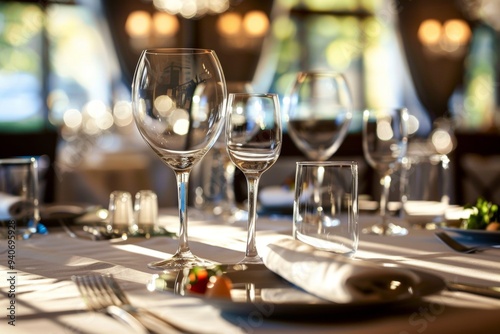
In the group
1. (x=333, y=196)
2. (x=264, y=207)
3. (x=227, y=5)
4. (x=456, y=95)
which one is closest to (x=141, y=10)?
(x=227, y=5)

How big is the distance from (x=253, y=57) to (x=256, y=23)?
511 mm

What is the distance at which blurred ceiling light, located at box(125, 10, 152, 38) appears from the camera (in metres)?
9.32

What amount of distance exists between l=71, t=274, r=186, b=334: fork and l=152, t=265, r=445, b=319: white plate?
41 mm

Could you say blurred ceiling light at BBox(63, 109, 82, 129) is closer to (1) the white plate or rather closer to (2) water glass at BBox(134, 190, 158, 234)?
(2) water glass at BBox(134, 190, 158, 234)

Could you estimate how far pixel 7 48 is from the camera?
8.75m

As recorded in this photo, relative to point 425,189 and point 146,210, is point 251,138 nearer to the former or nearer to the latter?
point 146,210

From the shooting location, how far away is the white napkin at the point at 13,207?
1493 mm

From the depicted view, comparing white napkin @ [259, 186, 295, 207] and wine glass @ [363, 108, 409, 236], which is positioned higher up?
wine glass @ [363, 108, 409, 236]

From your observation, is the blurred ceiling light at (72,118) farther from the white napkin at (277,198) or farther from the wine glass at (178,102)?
the wine glass at (178,102)

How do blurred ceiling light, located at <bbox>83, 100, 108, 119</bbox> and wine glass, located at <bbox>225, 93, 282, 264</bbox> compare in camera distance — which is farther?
blurred ceiling light, located at <bbox>83, 100, 108, 119</bbox>

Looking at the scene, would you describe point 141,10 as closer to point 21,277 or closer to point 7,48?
point 7,48

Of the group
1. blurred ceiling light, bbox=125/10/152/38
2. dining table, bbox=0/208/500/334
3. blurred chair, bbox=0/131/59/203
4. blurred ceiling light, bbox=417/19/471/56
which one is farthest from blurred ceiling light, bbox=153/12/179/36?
dining table, bbox=0/208/500/334

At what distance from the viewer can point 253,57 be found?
993 centimetres

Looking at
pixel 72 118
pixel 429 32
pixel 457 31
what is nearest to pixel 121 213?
pixel 72 118
